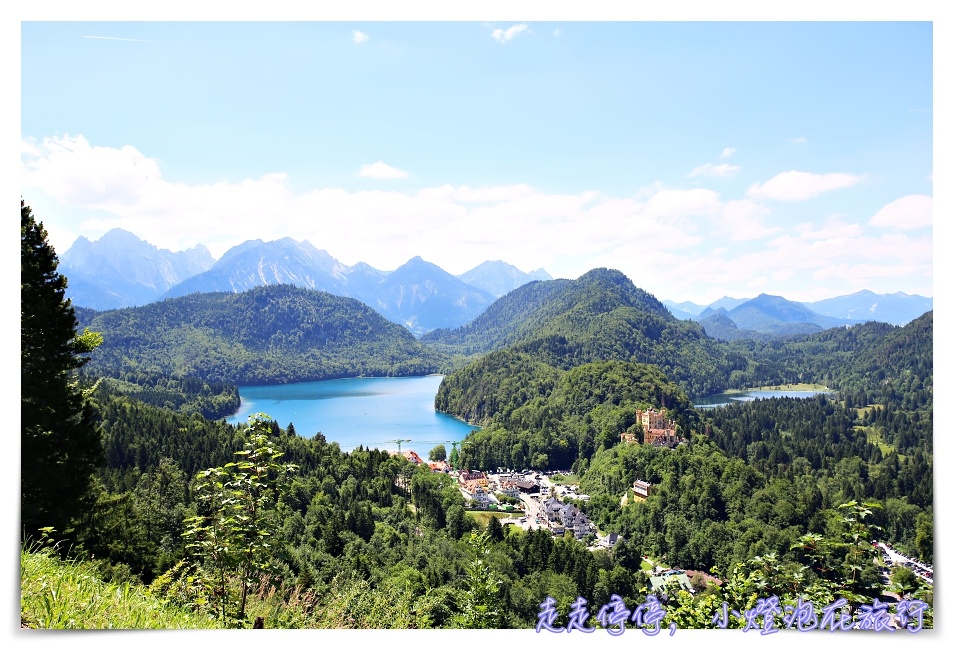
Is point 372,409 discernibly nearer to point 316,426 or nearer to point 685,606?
point 316,426

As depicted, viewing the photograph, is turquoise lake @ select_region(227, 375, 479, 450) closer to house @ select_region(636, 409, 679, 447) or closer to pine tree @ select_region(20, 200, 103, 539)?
house @ select_region(636, 409, 679, 447)

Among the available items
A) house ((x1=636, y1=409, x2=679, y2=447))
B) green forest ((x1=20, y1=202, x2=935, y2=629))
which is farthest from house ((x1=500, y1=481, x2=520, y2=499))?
house ((x1=636, y1=409, x2=679, y2=447))

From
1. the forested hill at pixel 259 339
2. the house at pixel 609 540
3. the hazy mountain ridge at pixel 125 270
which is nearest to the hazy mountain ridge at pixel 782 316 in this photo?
the forested hill at pixel 259 339

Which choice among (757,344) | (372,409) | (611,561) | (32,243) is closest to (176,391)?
(372,409)

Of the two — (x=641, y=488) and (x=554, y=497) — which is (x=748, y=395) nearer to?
(x=641, y=488)

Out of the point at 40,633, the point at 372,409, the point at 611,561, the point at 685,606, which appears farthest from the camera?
the point at 372,409

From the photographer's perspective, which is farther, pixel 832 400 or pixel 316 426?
pixel 832 400

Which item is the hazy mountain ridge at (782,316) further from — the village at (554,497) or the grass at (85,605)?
the grass at (85,605)
